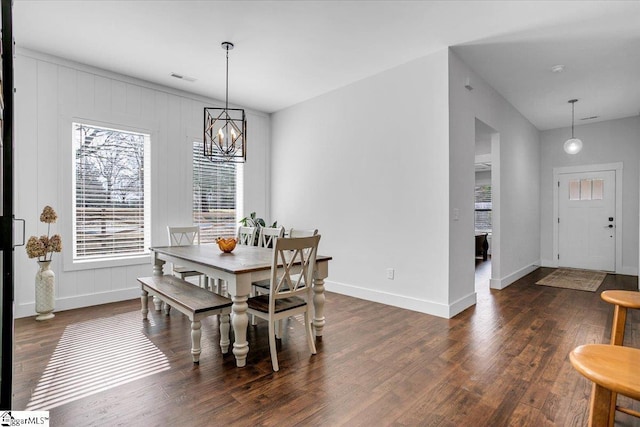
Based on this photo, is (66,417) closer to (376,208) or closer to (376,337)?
(376,337)

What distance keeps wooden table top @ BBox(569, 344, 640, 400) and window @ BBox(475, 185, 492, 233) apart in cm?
881

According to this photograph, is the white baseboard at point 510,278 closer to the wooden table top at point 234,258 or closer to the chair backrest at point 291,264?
the wooden table top at point 234,258

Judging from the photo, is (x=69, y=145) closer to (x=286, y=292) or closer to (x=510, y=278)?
(x=286, y=292)

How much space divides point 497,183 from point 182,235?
4.62 meters

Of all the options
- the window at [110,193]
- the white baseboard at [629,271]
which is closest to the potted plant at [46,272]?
the window at [110,193]

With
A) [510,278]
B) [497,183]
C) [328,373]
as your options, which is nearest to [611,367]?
[328,373]

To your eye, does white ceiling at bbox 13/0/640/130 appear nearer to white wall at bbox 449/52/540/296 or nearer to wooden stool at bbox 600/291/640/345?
white wall at bbox 449/52/540/296

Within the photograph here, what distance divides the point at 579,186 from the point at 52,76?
887cm

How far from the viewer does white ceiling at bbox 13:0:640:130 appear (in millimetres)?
2842

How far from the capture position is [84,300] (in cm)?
396

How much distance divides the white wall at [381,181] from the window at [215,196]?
1.00m

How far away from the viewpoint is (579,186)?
257 inches

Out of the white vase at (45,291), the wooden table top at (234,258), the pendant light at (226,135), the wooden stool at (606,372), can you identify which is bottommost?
the white vase at (45,291)

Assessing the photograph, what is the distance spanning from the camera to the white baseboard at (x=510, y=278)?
489 centimetres
